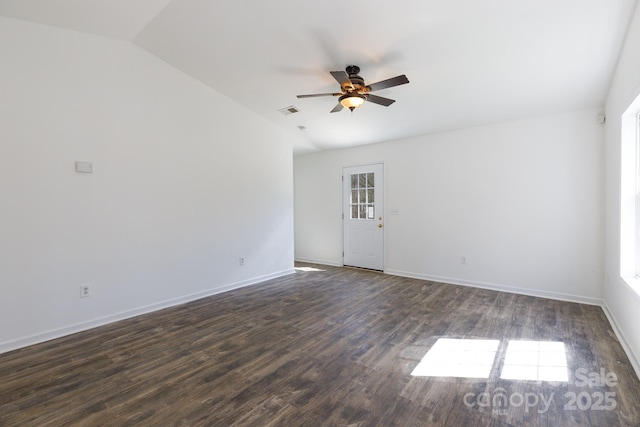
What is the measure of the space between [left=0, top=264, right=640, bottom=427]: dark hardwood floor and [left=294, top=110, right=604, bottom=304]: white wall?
60 centimetres

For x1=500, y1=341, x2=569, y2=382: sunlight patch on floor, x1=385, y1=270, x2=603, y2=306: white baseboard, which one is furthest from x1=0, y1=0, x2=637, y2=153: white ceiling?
x1=500, y1=341, x2=569, y2=382: sunlight patch on floor

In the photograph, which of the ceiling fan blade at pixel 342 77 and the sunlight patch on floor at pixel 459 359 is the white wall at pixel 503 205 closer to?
the sunlight patch on floor at pixel 459 359

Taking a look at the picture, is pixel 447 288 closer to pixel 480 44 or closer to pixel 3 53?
pixel 480 44

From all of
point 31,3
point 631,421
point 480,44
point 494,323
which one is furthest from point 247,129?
point 631,421

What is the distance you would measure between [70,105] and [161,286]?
2263 millimetres

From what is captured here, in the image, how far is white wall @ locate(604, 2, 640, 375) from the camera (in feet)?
7.64

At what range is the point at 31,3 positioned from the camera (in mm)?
2680

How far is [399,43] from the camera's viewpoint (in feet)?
9.91

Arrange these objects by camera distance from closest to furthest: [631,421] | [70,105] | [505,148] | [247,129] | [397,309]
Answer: [631,421]
[70,105]
[397,309]
[505,148]
[247,129]

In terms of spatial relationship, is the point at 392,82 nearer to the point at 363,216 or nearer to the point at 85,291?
the point at 363,216

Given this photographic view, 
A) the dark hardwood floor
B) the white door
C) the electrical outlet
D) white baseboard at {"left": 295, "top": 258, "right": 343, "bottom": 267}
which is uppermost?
the white door

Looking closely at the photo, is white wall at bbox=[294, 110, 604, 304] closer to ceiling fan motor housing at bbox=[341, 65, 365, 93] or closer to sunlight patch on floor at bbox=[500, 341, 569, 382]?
sunlight patch on floor at bbox=[500, 341, 569, 382]

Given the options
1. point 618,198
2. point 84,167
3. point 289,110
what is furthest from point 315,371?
point 289,110

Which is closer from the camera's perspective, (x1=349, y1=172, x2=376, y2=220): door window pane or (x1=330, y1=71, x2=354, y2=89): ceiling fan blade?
(x1=330, y1=71, x2=354, y2=89): ceiling fan blade
